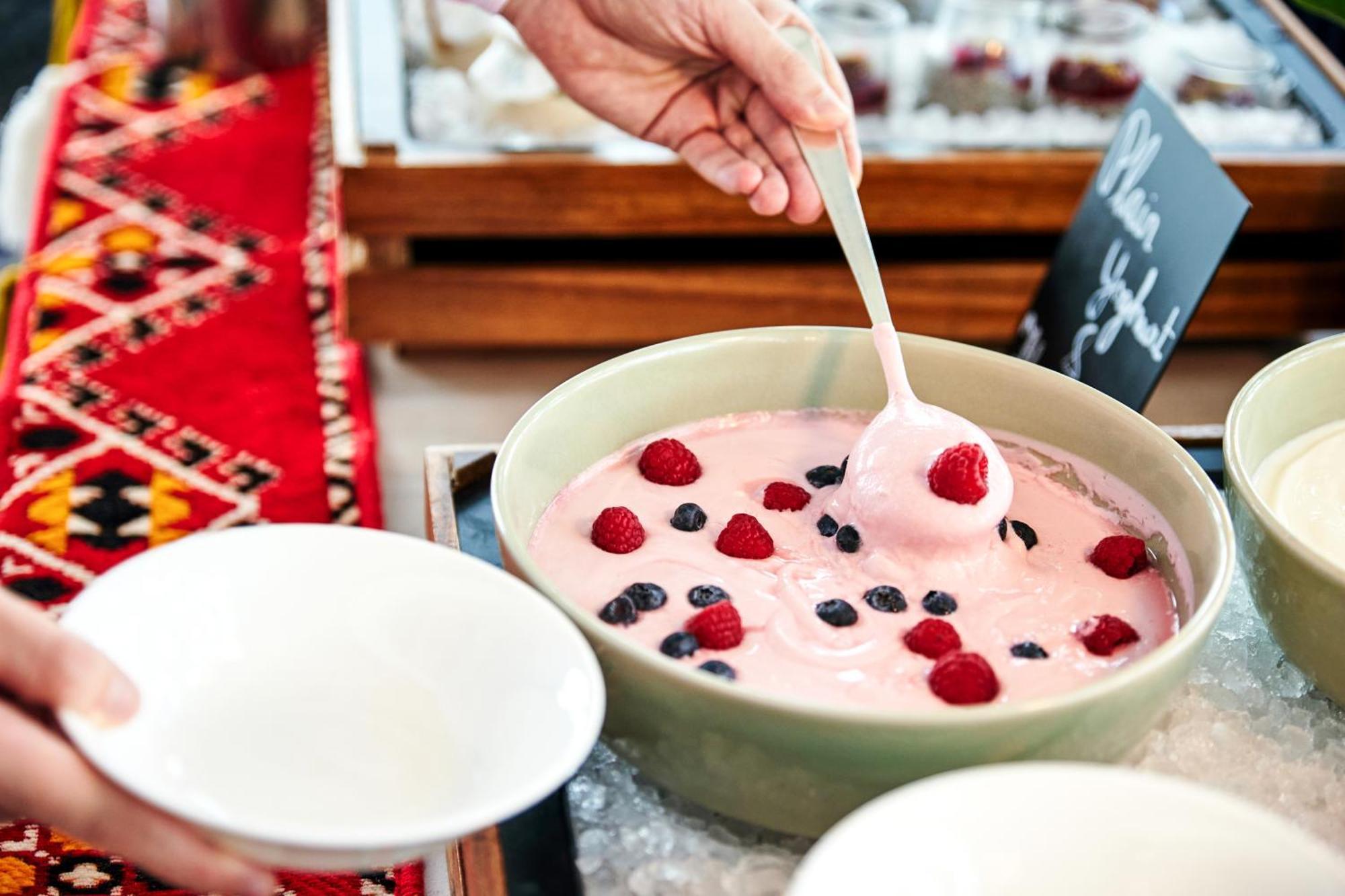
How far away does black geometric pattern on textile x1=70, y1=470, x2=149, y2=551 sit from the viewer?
1.54 m

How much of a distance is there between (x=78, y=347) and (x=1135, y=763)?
1.56m

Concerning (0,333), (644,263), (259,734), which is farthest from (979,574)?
(0,333)

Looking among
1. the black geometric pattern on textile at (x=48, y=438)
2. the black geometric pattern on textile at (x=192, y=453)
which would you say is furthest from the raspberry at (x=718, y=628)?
the black geometric pattern on textile at (x=48, y=438)

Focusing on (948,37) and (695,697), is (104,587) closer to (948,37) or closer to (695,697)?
(695,697)

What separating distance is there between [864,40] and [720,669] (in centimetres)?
152

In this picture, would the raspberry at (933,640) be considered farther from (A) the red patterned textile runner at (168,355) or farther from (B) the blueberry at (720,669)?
(A) the red patterned textile runner at (168,355)

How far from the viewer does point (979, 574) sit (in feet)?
3.17

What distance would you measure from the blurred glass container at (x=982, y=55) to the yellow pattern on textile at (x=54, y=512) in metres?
1.37

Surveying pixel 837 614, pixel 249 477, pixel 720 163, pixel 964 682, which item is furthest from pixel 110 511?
pixel 964 682

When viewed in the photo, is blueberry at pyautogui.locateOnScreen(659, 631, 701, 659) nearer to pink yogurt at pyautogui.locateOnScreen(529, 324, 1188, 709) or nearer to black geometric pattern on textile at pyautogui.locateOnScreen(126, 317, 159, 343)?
pink yogurt at pyautogui.locateOnScreen(529, 324, 1188, 709)

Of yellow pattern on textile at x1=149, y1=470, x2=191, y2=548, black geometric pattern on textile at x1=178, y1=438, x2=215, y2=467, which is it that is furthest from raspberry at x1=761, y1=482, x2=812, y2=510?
black geometric pattern on textile at x1=178, y1=438, x2=215, y2=467

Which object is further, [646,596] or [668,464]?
[668,464]

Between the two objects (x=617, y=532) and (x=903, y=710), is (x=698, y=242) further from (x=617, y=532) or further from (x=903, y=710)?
(x=903, y=710)

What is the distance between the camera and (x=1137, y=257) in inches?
51.4
